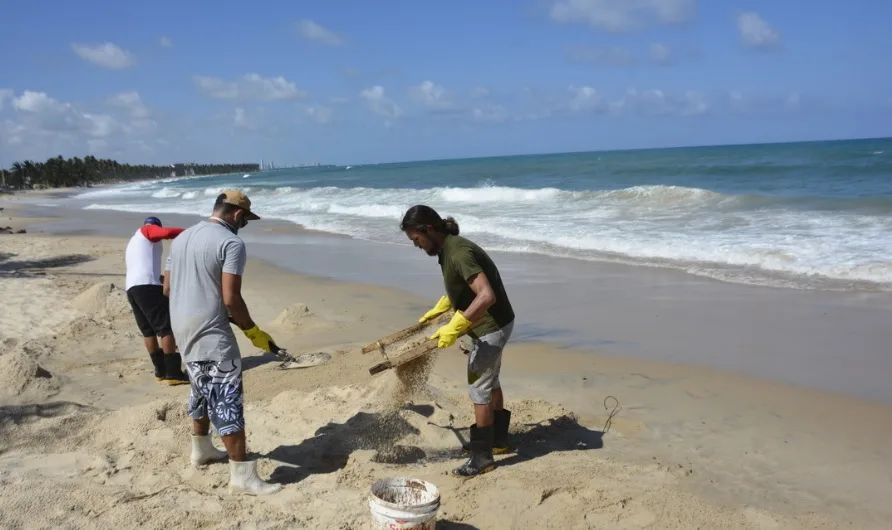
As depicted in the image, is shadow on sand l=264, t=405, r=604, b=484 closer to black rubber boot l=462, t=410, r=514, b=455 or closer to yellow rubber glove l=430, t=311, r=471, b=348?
black rubber boot l=462, t=410, r=514, b=455

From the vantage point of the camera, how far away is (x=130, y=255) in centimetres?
609

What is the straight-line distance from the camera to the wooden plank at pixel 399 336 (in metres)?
4.61

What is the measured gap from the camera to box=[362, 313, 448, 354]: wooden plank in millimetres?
4611

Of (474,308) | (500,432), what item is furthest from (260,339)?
(500,432)

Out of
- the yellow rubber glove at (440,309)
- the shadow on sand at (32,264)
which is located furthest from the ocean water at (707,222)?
the yellow rubber glove at (440,309)

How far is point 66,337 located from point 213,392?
4.40m

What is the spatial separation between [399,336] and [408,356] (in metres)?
0.72

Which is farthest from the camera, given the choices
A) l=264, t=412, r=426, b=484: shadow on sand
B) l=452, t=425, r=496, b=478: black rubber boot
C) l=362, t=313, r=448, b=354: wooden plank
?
l=362, t=313, r=448, b=354: wooden plank

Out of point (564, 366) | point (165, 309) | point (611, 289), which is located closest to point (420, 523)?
point (564, 366)

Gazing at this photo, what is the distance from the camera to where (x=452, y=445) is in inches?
182

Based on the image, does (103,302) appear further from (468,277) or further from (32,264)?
(468,277)

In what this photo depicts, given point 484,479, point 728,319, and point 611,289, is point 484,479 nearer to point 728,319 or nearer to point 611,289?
point 728,319

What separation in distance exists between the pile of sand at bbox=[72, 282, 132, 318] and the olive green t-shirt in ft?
18.5

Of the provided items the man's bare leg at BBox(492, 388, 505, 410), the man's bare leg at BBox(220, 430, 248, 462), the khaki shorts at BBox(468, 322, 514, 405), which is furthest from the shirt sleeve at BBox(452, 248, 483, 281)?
the man's bare leg at BBox(220, 430, 248, 462)
